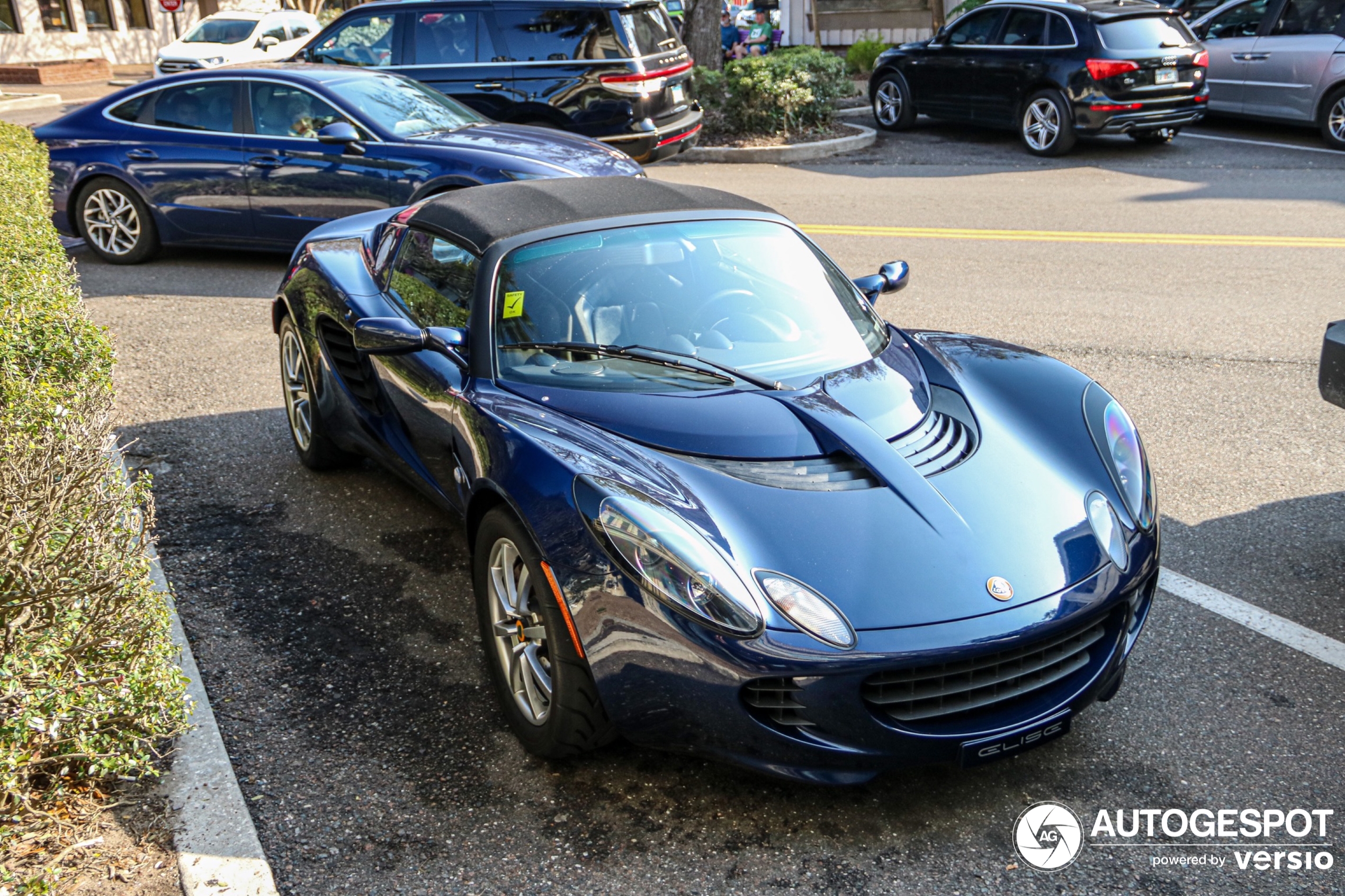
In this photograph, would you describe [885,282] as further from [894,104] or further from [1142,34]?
[894,104]

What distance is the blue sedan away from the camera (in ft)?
29.8

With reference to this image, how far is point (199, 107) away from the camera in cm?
982

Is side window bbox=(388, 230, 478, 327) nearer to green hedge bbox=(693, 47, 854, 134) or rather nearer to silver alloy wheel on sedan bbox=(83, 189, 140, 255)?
silver alloy wheel on sedan bbox=(83, 189, 140, 255)

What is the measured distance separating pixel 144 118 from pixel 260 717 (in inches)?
302

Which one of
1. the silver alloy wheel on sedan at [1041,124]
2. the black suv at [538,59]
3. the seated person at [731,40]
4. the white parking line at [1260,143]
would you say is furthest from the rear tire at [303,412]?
the seated person at [731,40]

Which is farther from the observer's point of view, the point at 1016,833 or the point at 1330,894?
the point at 1016,833

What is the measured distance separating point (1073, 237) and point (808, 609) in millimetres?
8298

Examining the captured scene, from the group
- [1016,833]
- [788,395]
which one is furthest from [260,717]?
[1016,833]

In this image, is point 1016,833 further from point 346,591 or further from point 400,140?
point 400,140

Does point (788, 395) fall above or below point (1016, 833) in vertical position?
above

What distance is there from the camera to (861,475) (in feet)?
11.5

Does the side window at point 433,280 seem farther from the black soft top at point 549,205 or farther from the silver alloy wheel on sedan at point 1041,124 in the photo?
the silver alloy wheel on sedan at point 1041,124

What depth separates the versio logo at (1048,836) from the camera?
10.2 ft

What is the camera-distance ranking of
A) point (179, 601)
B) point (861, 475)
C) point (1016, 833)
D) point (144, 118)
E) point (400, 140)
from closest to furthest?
point (1016, 833) → point (861, 475) → point (179, 601) → point (400, 140) → point (144, 118)
